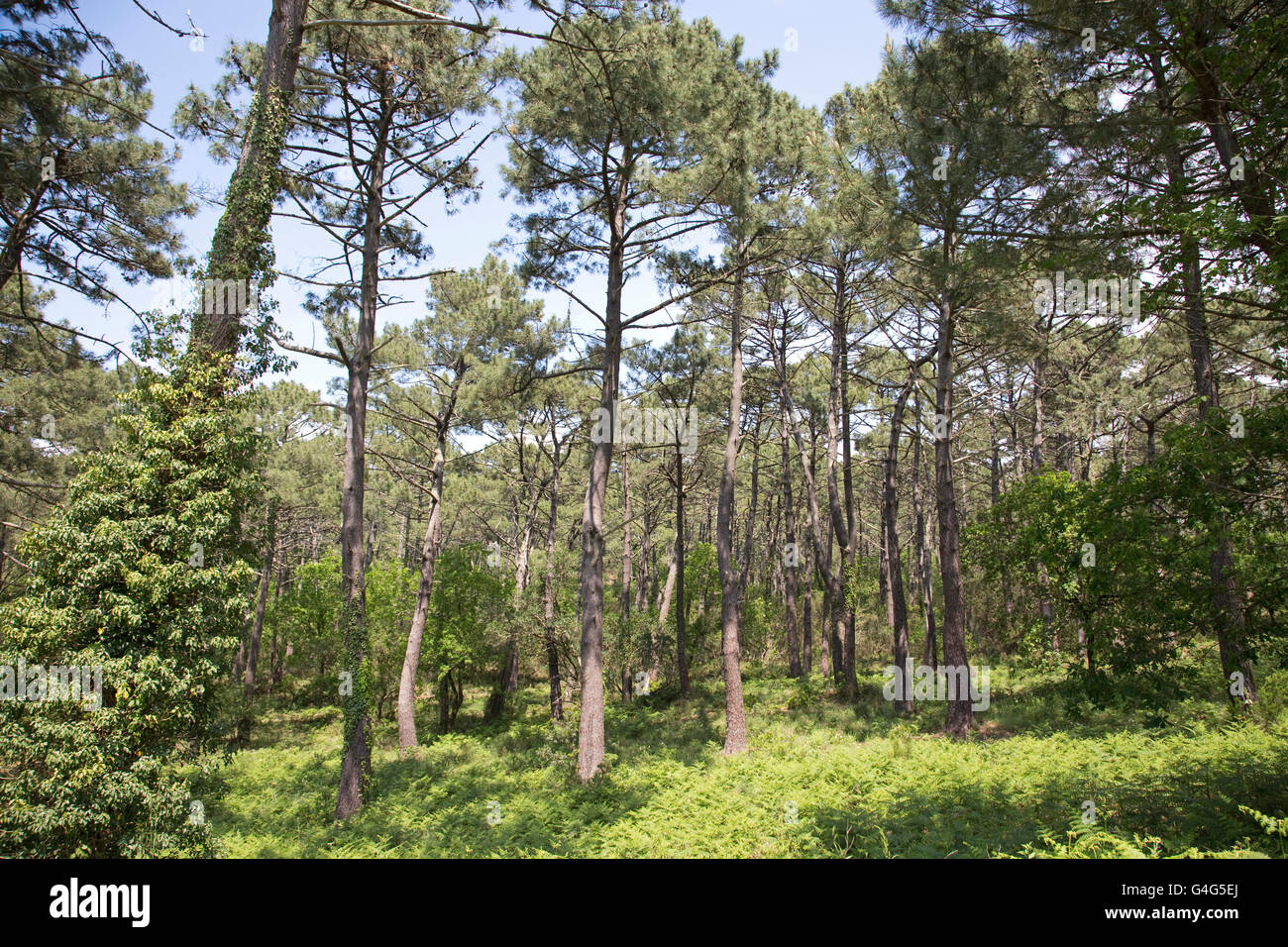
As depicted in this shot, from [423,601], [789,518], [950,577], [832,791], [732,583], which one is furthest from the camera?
[789,518]

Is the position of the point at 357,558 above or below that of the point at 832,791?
above

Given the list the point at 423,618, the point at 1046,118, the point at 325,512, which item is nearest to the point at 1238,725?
the point at 1046,118

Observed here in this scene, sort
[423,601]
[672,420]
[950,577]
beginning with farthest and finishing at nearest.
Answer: [672,420]
[423,601]
[950,577]

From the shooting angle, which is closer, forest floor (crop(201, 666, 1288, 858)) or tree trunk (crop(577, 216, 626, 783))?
forest floor (crop(201, 666, 1288, 858))

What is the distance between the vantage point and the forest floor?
6609 mm

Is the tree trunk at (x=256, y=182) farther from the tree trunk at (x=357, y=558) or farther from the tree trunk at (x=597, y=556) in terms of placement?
the tree trunk at (x=597, y=556)

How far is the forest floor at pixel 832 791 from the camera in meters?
6.61

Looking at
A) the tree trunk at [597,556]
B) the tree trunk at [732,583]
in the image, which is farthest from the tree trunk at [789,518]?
the tree trunk at [597,556]

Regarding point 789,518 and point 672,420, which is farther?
point 789,518

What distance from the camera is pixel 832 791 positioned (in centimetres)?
916

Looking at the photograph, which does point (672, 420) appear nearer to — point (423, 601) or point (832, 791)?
point (423, 601)

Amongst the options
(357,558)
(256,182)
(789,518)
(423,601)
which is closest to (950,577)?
(357,558)

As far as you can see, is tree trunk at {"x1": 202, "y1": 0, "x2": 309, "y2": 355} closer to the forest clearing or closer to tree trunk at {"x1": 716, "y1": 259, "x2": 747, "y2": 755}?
the forest clearing

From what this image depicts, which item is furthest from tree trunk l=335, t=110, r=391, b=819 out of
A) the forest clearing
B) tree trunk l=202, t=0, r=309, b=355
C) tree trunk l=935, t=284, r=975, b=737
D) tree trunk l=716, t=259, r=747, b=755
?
tree trunk l=935, t=284, r=975, b=737
